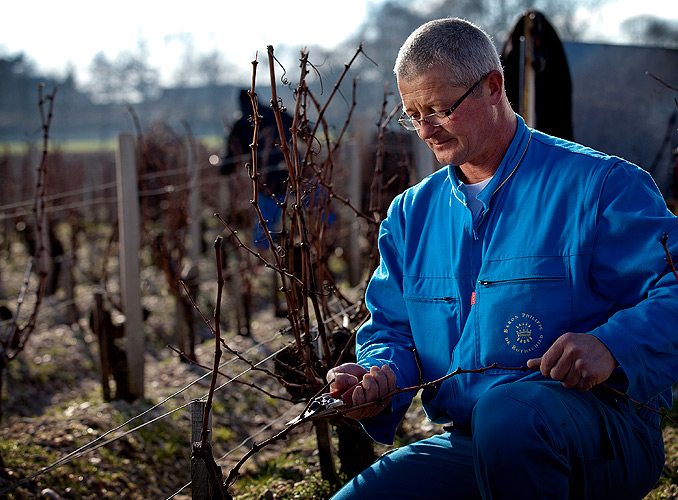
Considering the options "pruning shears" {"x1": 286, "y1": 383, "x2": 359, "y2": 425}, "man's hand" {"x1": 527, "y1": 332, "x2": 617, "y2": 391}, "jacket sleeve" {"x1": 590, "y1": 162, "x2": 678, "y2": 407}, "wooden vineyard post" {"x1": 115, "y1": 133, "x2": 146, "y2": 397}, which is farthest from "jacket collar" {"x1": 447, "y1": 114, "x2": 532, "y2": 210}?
"wooden vineyard post" {"x1": 115, "y1": 133, "x2": 146, "y2": 397}

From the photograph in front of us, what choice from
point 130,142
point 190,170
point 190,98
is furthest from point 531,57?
point 190,98

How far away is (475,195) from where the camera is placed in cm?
193

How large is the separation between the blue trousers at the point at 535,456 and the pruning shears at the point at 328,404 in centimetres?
22

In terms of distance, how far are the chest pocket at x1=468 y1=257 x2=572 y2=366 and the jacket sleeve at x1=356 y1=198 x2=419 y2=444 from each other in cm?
24

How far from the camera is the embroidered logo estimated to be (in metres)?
1.68

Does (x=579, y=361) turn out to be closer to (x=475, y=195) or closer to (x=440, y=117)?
(x=475, y=195)

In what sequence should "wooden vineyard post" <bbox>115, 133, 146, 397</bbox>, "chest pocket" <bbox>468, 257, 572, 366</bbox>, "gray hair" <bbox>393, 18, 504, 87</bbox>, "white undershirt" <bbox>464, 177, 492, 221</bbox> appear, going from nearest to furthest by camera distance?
"chest pocket" <bbox>468, 257, 572, 366</bbox>, "gray hair" <bbox>393, 18, 504, 87</bbox>, "white undershirt" <bbox>464, 177, 492, 221</bbox>, "wooden vineyard post" <bbox>115, 133, 146, 397</bbox>

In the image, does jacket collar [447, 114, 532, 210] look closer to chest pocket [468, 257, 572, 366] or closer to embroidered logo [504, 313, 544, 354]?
chest pocket [468, 257, 572, 366]

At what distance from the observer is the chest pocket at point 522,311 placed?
1.67 metres

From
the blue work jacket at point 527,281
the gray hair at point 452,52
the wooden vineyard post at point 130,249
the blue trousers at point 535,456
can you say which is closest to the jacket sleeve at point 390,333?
the blue work jacket at point 527,281

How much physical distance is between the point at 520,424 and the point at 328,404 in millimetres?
501

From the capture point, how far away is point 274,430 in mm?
4246

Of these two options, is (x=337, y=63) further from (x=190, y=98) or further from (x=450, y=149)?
(x=450, y=149)

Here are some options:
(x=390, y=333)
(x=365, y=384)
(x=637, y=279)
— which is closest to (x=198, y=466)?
(x=365, y=384)
